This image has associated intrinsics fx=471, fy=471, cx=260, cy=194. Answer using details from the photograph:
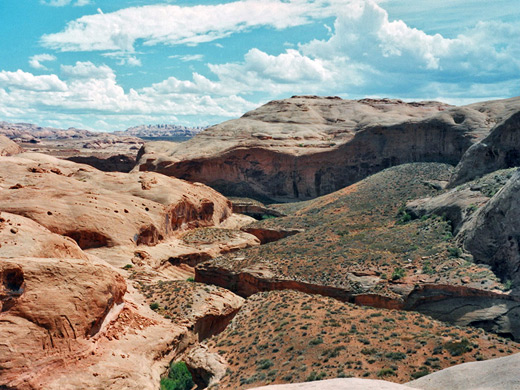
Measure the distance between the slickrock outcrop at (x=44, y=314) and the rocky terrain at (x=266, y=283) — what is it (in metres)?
0.05

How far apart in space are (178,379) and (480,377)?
1371 centimetres

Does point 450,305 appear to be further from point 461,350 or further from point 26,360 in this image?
point 26,360

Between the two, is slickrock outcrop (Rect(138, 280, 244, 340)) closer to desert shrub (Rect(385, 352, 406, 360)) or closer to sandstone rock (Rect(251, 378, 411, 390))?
desert shrub (Rect(385, 352, 406, 360))

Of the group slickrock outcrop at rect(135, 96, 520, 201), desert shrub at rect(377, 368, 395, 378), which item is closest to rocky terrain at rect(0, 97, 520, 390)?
desert shrub at rect(377, 368, 395, 378)

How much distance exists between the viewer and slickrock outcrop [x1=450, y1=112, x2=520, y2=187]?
35.5 metres

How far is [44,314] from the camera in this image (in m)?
16.4

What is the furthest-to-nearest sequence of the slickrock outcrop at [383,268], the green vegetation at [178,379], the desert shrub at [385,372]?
the slickrock outcrop at [383,268] < the green vegetation at [178,379] < the desert shrub at [385,372]

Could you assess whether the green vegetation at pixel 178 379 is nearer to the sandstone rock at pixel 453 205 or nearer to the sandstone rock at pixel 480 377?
the sandstone rock at pixel 480 377

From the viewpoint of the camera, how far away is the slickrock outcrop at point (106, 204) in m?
31.3

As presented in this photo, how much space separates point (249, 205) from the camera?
58.5 metres

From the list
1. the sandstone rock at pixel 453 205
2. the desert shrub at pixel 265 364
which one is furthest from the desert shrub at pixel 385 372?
the sandstone rock at pixel 453 205

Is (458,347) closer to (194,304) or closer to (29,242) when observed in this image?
(194,304)

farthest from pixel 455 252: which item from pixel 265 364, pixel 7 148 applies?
pixel 7 148

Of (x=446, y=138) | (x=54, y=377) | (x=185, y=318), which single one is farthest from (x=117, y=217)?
(x=446, y=138)
